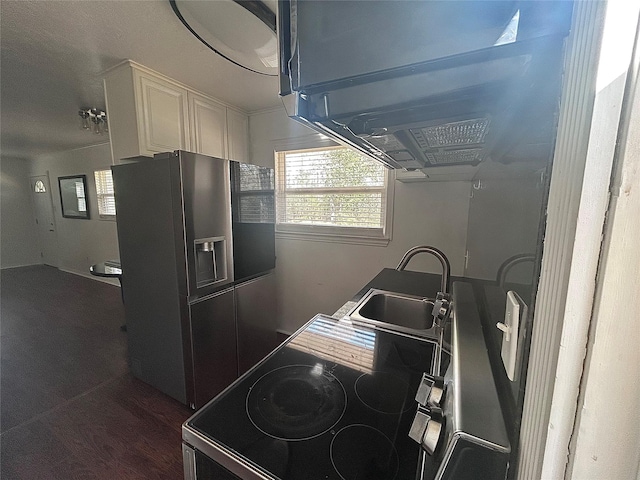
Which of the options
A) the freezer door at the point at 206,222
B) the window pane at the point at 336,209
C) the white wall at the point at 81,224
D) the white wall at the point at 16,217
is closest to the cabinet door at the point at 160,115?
the freezer door at the point at 206,222

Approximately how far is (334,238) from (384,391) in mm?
1805

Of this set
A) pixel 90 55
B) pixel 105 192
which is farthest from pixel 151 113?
pixel 105 192

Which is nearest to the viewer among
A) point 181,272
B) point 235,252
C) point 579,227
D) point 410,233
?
point 579,227

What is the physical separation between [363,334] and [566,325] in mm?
933

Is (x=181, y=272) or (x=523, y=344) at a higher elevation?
(x=523, y=344)

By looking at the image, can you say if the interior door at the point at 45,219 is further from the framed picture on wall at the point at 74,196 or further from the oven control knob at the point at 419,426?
the oven control knob at the point at 419,426

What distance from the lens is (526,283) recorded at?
13.7 inches

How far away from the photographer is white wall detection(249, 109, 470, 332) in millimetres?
2088

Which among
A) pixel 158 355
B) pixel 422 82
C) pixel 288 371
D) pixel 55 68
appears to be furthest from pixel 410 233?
pixel 55 68

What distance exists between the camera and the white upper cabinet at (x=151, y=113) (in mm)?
1896

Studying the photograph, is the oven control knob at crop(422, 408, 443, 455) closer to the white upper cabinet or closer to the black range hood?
the black range hood

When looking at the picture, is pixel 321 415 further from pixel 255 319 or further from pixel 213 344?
pixel 255 319

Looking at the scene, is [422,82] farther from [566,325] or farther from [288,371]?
[288,371]

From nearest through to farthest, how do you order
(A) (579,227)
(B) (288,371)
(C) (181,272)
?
1. (A) (579,227)
2. (B) (288,371)
3. (C) (181,272)
